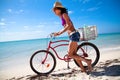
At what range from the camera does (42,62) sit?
16.7 feet

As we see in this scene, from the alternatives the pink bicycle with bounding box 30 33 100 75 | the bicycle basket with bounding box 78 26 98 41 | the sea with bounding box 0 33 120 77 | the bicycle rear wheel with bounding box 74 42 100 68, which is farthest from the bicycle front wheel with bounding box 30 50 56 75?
the bicycle basket with bounding box 78 26 98 41

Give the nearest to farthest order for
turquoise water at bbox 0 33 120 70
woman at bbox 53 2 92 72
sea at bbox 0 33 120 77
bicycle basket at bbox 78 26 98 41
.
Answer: woman at bbox 53 2 92 72 < bicycle basket at bbox 78 26 98 41 < sea at bbox 0 33 120 77 < turquoise water at bbox 0 33 120 70

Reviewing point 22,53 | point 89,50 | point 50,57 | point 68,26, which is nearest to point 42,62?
point 50,57

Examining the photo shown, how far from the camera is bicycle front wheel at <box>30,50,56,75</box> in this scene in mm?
4988

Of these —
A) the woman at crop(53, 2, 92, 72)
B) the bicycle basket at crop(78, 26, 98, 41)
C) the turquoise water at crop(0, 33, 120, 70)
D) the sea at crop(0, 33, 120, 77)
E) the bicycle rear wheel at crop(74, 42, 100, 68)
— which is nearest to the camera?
the woman at crop(53, 2, 92, 72)

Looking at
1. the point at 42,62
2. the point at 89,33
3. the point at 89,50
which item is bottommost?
the point at 42,62

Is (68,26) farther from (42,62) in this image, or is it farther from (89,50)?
(42,62)

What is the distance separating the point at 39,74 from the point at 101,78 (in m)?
1.91

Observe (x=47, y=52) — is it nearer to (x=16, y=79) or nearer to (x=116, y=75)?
(x=16, y=79)

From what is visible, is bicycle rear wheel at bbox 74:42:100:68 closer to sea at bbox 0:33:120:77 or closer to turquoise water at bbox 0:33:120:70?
sea at bbox 0:33:120:77

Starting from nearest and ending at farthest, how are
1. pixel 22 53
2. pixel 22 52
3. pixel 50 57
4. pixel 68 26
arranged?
pixel 68 26 → pixel 50 57 → pixel 22 53 → pixel 22 52

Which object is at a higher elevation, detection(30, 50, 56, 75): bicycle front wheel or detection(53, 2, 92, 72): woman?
detection(53, 2, 92, 72): woman

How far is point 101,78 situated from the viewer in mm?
4031

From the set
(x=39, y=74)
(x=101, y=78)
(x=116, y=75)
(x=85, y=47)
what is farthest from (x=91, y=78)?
(x=39, y=74)
